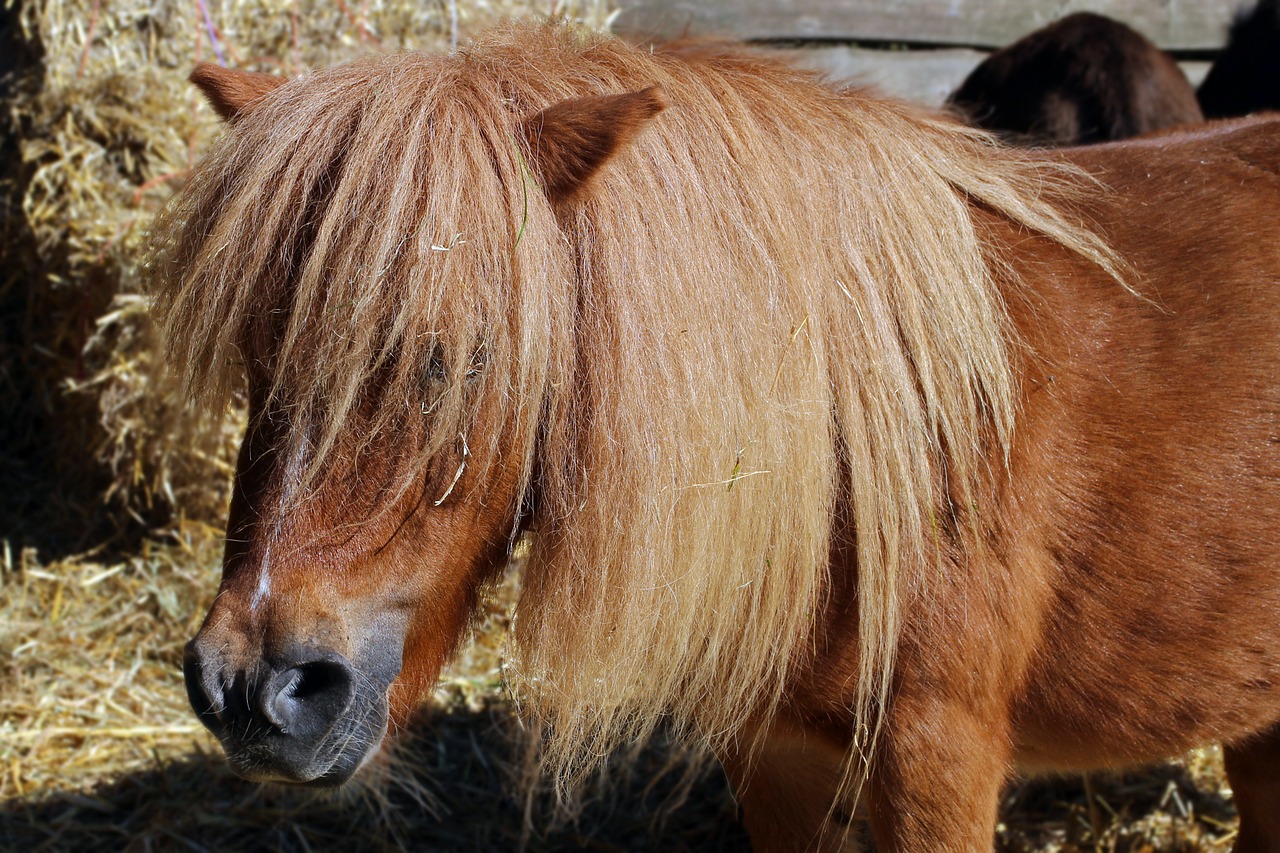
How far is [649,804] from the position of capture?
108 inches

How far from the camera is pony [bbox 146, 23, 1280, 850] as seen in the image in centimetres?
124

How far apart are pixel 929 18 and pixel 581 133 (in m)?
3.51

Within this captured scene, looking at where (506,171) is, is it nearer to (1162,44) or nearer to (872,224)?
(872,224)

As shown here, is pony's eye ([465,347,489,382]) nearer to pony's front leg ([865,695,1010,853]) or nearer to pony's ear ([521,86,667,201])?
pony's ear ([521,86,667,201])

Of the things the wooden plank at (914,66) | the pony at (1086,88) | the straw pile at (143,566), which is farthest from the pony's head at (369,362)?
the wooden plank at (914,66)

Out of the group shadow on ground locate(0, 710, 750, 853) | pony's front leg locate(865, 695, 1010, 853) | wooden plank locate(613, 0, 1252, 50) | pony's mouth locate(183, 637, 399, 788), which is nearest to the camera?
pony's mouth locate(183, 637, 399, 788)

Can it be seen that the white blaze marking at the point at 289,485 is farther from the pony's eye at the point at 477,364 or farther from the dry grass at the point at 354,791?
the dry grass at the point at 354,791

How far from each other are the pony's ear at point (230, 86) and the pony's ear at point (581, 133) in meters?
0.46

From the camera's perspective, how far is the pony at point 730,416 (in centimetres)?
124

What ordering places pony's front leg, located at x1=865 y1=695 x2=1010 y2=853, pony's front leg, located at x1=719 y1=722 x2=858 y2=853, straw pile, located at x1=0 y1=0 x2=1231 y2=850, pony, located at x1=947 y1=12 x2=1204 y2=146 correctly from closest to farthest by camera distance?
pony's front leg, located at x1=865 y1=695 x2=1010 y2=853 < pony's front leg, located at x1=719 y1=722 x2=858 y2=853 < straw pile, located at x1=0 y1=0 x2=1231 y2=850 < pony, located at x1=947 y1=12 x2=1204 y2=146

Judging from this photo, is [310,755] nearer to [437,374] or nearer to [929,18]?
[437,374]

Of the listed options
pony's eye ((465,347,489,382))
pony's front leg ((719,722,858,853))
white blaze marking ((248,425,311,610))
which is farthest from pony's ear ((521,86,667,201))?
pony's front leg ((719,722,858,853))

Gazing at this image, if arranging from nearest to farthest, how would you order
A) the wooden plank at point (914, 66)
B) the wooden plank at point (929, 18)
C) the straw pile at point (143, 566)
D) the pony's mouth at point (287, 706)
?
1. the pony's mouth at point (287, 706)
2. the straw pile at point (143, 566)
3. the wooden plank at point (929, 18)
4. the wooden plank at point (914, 66)

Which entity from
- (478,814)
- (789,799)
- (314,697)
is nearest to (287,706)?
(314,697)
